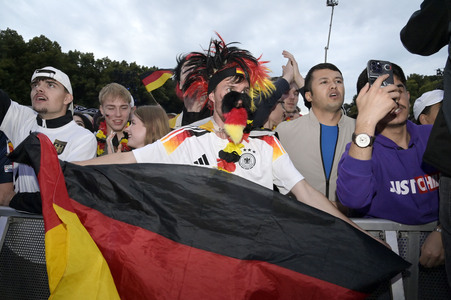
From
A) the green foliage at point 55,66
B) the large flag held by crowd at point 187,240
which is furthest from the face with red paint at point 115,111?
the green foliage at point 55,66

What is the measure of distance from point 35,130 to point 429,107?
477 cm

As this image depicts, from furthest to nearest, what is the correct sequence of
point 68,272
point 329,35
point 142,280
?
1. point 329,35
2. point 142,280
3. point 68,272

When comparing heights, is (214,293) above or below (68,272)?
below

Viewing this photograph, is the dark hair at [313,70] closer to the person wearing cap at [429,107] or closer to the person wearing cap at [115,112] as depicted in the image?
the person wearing cap at [429,107]

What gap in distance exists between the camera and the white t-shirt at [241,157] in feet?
7.88

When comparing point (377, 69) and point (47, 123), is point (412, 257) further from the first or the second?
point (47, 123)

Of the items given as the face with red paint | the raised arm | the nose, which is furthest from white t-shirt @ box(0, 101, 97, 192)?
the raised arm

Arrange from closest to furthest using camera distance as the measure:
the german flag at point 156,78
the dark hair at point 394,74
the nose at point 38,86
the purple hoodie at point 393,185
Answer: the purple hoodie at point 393,185
the dark hair at point 394,74
the nose at point 38,86
the german flag at point 156,78

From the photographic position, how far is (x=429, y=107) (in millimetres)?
4312

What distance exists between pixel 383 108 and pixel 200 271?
1.42 meters

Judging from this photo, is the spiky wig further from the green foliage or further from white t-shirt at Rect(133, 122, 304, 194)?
the green foliage

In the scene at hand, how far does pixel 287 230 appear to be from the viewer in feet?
5.89

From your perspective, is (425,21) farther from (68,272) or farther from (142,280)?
(68,272)

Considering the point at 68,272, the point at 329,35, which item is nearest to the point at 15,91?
the point at 329,35
